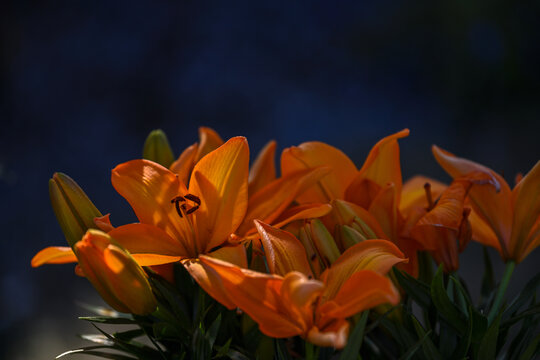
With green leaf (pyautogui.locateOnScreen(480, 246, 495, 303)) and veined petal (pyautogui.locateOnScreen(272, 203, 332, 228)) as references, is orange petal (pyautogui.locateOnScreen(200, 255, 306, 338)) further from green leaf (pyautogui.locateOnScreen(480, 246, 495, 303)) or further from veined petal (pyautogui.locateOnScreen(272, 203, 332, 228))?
green leaf (pyautogui.locateOnScreen(480, 246, 495, 303))

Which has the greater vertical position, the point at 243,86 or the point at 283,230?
the point at 243,86

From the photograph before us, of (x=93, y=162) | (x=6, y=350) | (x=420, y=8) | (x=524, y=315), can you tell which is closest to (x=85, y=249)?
(x=524, y=315)

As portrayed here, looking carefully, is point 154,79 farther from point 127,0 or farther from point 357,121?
point 357,121

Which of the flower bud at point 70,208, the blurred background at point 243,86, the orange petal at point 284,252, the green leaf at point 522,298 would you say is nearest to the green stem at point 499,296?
the green leaf at point 522,298

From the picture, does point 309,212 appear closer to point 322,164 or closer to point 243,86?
point 322,164

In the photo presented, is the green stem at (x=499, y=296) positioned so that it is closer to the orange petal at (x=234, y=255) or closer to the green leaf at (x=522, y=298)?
the green leaf at (x=522, y=298)

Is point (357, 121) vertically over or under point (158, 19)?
under

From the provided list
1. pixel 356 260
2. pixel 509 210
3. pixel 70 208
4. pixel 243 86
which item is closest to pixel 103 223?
pixel 70 208
